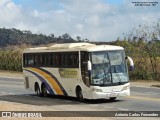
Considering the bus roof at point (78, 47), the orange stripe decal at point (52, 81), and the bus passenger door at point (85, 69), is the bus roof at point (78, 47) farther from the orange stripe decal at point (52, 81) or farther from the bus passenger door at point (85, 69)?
the orange stripe decal at point (52, 81)

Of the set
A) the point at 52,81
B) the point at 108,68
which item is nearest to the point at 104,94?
the point at 108,68

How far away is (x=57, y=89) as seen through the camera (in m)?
26.1

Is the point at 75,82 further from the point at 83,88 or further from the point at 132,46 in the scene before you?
the point at 132,46

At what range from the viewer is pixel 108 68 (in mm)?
22781

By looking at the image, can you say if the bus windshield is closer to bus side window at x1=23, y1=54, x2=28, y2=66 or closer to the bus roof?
the bus roof

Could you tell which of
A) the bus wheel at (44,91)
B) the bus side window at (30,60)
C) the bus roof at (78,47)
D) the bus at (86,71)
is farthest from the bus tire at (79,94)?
the bus side window at (30,60)

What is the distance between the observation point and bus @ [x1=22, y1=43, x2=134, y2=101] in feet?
73.8

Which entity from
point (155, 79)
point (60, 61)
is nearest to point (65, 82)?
point (60, 61)

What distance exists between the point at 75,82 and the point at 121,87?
2.55 metres

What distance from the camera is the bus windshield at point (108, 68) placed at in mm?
22516

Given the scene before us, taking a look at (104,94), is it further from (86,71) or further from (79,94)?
(79,94)

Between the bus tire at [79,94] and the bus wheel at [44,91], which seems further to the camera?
the bus wheel at [44,91]

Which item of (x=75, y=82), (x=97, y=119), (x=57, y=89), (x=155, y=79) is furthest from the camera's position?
(x=155, y=79)

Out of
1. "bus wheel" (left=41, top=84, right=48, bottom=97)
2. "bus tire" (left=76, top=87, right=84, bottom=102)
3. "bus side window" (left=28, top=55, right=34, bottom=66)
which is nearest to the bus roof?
"bus side window" (left=28, top=55, right=34, bottom=66)
